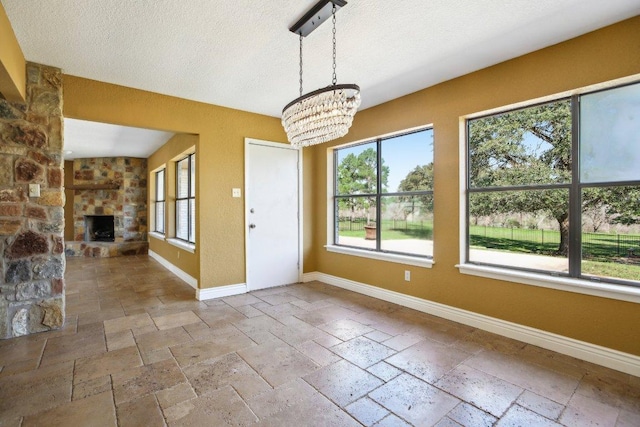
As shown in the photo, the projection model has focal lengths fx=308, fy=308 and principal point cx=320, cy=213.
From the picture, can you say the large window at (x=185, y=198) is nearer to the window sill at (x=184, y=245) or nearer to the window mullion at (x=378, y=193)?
the window sill at (x=184, y=245)

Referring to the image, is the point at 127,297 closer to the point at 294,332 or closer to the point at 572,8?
the point at 294,332

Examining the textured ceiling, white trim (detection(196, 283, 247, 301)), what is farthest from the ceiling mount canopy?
white trim (detection(196, 283, 247, 301))

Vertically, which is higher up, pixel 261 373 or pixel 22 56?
pixel 22 56

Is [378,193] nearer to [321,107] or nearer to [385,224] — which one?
[385,224]

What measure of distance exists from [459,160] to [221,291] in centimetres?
324

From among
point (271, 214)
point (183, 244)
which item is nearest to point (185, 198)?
point (183, 244)

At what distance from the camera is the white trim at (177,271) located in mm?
4439

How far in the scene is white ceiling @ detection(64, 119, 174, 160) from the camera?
191 inches

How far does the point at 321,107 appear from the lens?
1928 millimetres

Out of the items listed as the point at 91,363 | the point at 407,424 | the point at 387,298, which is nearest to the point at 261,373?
the point at 407,424

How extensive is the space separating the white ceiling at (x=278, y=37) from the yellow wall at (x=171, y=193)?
135cm

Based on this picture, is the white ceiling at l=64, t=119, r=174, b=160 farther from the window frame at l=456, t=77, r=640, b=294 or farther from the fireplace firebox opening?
the window frame at l=456, t=77, r=640, b=294

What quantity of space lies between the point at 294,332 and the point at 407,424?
4.58ft

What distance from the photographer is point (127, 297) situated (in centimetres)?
401
